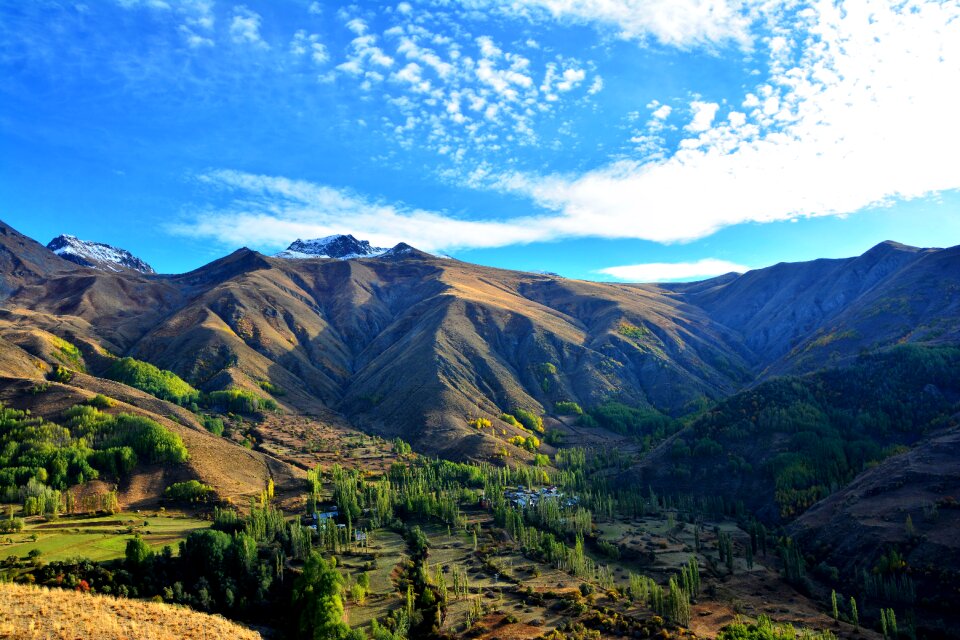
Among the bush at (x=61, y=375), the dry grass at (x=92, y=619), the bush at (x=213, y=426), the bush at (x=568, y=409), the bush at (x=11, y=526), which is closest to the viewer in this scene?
the dry grass at (x=92, y=619)

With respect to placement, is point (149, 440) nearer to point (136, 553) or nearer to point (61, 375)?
point (136, 553)

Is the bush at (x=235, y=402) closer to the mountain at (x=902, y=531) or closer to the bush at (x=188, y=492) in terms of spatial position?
the bush at (x=188, y=492)

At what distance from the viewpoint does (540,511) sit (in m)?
106

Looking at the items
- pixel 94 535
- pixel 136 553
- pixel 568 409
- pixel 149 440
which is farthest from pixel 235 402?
pixel 136 553

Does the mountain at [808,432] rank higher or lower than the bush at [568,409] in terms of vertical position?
lower

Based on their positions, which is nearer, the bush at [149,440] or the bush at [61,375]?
the bush at [149,440]

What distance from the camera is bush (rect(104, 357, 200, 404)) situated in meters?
159

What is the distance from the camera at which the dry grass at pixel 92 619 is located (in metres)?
39.6

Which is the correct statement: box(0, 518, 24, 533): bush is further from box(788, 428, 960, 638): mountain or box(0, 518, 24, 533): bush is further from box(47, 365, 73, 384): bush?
box(788, 428, 960, 638): mountain

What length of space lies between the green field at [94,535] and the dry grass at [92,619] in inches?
795

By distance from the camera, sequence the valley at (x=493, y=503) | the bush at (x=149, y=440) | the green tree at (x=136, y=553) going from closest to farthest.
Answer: the green tree at (x=136, y=553), the valley at (x=493, y=503), the bush at (x=149, y=440)

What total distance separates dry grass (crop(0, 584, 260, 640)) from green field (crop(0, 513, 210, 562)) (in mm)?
20191

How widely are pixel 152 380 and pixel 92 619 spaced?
450 feet

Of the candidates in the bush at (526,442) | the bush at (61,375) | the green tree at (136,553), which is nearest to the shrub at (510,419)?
the bush at (526,442)
